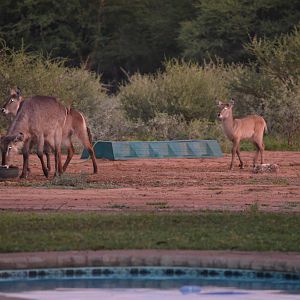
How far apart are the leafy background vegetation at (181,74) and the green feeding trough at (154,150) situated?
12.5 ft

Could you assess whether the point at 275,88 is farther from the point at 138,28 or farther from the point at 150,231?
the point at 138,28

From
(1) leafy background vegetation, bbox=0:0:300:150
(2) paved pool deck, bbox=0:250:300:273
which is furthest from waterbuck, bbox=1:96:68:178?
(2) paved pool deck, bbox=0:250:300:273

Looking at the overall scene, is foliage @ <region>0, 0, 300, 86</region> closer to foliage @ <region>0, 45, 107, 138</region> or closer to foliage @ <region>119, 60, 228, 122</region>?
foliage @ <region>119, 60, 228, 122</region>

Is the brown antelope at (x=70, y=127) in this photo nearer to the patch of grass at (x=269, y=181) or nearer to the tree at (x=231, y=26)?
the patch of grass at (x=269, y=181)

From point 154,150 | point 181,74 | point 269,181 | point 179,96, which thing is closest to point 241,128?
point 154,150

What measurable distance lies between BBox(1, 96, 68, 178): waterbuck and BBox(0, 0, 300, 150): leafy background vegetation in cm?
944

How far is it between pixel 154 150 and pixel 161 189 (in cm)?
875

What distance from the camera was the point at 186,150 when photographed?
3053 cm

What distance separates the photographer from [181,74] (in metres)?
36.7

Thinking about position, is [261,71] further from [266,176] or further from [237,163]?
[266,176]

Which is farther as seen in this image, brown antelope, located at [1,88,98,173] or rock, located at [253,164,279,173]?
rock, located at [253,164,279,173]

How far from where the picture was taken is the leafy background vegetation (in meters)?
34.9

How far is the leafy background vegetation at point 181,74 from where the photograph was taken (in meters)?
34.9

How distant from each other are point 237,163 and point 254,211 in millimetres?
11500
